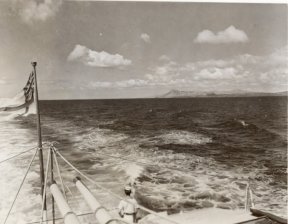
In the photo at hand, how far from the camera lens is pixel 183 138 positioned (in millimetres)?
21297

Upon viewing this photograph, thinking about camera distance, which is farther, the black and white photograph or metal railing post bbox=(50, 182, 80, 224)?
the black and white photograph

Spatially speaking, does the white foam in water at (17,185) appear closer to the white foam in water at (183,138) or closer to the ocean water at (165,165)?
the ocean water at (165,165)

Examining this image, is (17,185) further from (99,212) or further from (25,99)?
(99,212)

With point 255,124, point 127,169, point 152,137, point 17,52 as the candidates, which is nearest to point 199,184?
point 127,169

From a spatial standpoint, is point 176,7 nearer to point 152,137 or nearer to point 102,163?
point 102,163

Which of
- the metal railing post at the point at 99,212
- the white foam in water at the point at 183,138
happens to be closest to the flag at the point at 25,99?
the metal railing post at the point at 99,212

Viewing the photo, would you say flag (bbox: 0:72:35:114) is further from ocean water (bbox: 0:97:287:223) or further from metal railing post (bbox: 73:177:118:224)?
metal railing post (bbox: 73:177:118:224)

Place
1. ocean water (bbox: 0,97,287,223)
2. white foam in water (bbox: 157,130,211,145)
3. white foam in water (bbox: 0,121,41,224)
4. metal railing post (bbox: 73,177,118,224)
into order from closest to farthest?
metal railing post (bbox: 73,177,118,224) → white foam in water (bbox: 0,121,41,224) → ocean water (bbox: 0,97,287,223) → white foam in water (bbox: 157,130,211,145)

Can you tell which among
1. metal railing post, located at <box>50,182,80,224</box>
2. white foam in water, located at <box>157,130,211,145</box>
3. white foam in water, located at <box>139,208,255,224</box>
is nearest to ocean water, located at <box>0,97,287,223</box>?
white foam in water, located at <box>157,130,211,145</box>

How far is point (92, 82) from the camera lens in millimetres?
14453

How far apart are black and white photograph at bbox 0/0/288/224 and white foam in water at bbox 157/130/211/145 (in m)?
0.68

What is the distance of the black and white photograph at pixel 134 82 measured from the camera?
14.6ft

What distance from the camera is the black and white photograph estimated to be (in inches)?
175

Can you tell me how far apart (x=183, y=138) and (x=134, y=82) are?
7.25m
